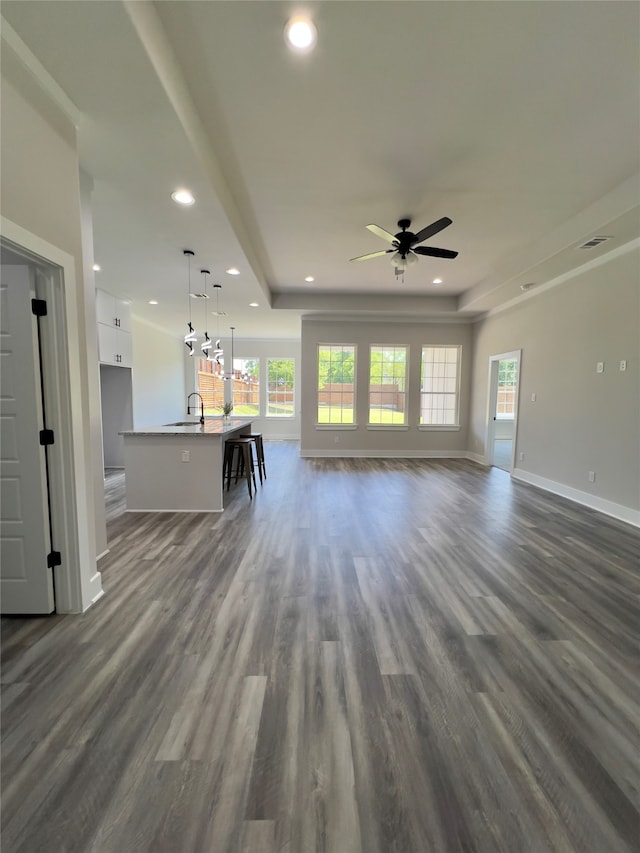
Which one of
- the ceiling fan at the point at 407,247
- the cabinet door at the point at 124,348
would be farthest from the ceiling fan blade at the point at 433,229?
the cabinet door at the point at 124,348

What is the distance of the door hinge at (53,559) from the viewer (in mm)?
2084

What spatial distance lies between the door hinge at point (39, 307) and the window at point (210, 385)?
8.10 meters

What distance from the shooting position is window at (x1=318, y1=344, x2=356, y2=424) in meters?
7.55

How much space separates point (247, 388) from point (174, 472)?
642cm

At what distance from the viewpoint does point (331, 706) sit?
4.94ft

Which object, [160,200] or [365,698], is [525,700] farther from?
[160,200]

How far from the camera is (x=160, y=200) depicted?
2.88 meters

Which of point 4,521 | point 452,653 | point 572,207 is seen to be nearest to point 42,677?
point 4,521

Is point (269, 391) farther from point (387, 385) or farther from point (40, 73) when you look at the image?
point (40, 73)

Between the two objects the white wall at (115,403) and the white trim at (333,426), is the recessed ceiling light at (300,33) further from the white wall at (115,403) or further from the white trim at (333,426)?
the white trim at (333,426)

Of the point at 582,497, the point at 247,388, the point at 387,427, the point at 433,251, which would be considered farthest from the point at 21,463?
the point at 247,388

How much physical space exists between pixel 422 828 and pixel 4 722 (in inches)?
63.6

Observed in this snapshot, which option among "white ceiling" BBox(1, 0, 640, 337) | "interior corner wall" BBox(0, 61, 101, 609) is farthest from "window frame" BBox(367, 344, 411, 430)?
"interior corner wall" BBox(0, 61, 101, 609)

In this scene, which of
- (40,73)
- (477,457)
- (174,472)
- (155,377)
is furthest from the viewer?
(155,377)
